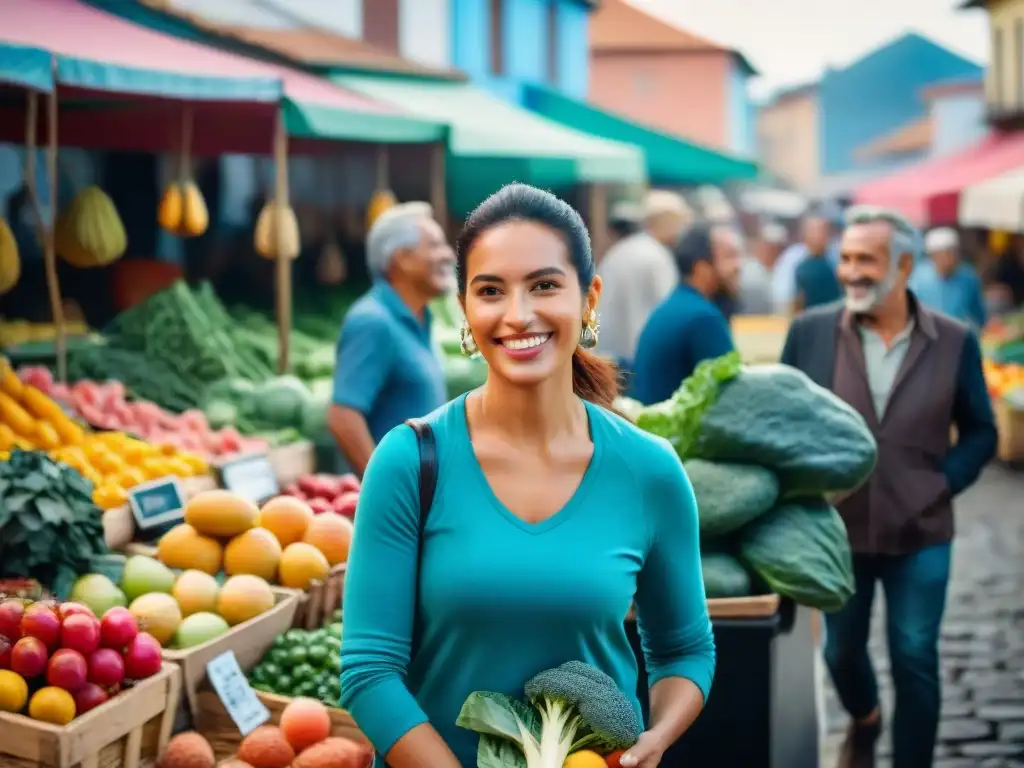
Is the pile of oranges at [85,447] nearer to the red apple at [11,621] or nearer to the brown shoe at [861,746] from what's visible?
the red apple at [11,621]

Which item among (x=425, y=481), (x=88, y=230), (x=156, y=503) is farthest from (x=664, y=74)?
(x=425, y=481)

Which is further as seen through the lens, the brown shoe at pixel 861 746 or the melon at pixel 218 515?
the brown shoe at pixel 861 746

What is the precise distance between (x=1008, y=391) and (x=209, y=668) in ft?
34.8

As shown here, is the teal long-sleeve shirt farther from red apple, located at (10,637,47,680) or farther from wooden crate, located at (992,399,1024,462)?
wooden crate, located at (992,399,1024,462)

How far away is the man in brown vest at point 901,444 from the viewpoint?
4926 millimetres

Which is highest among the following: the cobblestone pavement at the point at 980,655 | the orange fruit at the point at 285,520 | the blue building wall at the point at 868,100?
the blue building wall at the point at 868,100

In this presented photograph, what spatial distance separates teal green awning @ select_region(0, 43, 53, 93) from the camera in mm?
5945

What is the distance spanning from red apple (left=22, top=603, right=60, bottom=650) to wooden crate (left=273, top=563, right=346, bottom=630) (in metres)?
1.11

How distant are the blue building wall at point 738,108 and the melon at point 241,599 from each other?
3900 centimetres

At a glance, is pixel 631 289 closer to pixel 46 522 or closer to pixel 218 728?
pixel 46 522

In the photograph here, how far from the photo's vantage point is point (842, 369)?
512 centimetres

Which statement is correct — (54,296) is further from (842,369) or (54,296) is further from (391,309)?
(842,369)

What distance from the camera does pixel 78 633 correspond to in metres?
3.77

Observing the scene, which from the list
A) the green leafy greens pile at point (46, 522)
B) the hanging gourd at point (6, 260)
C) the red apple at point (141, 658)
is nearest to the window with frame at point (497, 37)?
the hanging gourd at point (6, 260)
